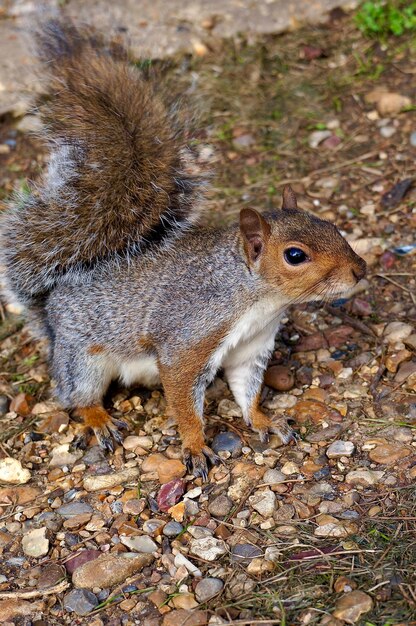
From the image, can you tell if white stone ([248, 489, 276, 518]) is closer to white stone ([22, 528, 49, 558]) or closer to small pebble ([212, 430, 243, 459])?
small pebble ([212, 430, 243, 459])

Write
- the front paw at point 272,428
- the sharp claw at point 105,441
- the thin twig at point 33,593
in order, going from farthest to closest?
the sharp claw at point 105,441 → the front paw at point 272,428 → the thin twig at point 33,593

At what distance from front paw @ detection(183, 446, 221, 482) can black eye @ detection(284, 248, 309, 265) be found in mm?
769

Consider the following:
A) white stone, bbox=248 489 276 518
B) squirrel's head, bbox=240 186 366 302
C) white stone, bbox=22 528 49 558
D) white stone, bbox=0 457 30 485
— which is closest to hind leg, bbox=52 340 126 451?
white stone, bbox=0 457 30 485

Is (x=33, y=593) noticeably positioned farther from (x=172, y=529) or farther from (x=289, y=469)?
(x=289, y=469)

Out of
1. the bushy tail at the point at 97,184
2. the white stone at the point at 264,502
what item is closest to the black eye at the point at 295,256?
the bushy tail at the point at 97,184

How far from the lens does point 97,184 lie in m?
3.26

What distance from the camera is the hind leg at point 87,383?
335 cm

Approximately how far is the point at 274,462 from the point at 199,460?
10.9 inches

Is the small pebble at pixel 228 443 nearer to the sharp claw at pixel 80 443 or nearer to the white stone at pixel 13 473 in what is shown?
the sharp claw at pixel 80 443

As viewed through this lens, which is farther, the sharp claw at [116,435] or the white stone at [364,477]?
the sharp claw at [116,435]

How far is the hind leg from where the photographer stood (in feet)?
11.0

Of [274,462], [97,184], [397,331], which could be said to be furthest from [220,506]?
[97,184]

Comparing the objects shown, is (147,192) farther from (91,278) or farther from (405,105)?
(405,105)

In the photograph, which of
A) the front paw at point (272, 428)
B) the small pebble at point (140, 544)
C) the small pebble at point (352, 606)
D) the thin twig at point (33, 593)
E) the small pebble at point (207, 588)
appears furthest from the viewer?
the front paw at point (272, 428)
